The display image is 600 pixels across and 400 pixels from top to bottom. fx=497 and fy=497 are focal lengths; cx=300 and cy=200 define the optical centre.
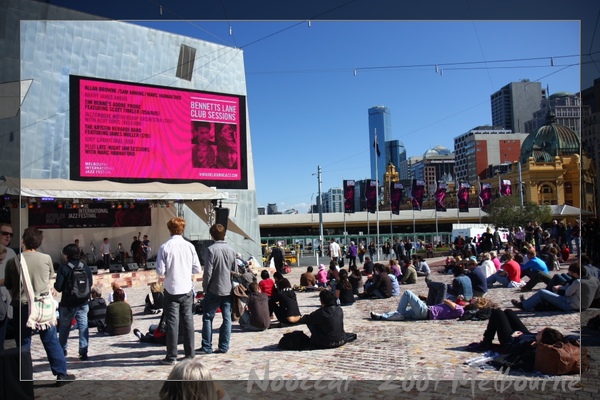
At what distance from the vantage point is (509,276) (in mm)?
11648

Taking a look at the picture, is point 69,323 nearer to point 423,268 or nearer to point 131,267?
point 131,267

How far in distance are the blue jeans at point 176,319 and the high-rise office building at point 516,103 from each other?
3750mm

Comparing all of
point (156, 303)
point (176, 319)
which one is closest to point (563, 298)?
point (176, 319)

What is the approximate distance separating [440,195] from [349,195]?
195cm

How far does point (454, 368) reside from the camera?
470cm

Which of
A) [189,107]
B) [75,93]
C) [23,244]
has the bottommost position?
[23,244]

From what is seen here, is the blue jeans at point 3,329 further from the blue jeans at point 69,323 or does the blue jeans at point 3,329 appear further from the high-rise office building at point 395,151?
the high-rise office building at point 395,151

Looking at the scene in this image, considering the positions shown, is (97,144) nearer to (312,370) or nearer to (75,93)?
(75,93)

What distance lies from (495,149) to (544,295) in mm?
3018

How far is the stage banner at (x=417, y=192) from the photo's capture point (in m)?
7.00

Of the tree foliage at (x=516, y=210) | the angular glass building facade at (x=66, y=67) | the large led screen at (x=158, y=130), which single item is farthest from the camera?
the large led screen at (x=158, y=130)

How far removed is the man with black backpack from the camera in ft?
17.4

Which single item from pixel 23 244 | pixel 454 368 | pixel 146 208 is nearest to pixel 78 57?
pixel 146 208

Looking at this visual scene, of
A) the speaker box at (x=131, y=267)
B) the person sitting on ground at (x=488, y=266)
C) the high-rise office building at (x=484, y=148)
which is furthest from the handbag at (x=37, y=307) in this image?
the speaker box at (x=131, y=267)
